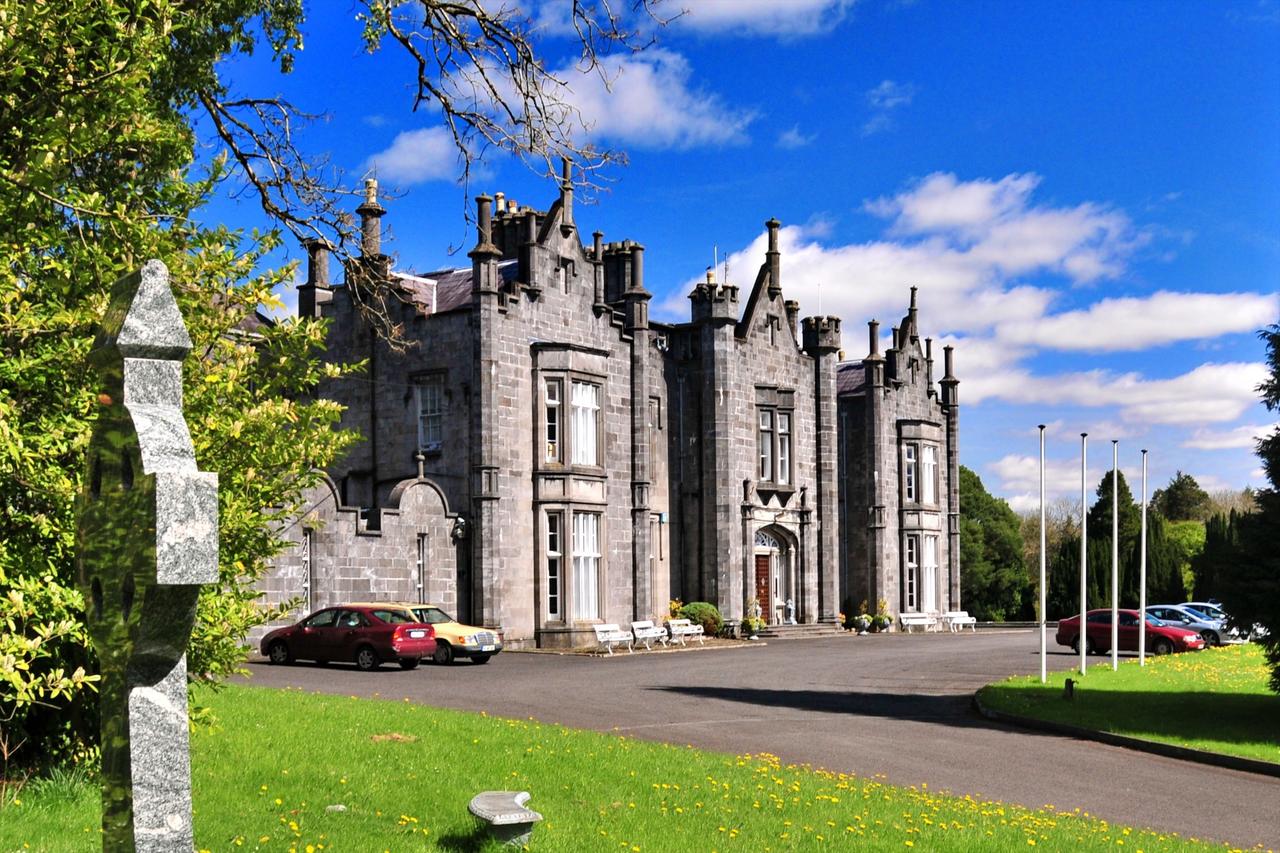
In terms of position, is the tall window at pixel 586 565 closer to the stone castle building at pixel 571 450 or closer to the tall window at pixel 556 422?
the stone castle building at pixel 571 450

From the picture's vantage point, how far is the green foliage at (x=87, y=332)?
980cm

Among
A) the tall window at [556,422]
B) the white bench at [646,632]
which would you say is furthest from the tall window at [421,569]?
the white bench at [646,632]

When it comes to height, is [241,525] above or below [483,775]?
above

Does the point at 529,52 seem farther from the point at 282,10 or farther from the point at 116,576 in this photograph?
the point at 116,576

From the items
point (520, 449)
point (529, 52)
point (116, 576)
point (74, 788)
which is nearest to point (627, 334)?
point (520, 449)

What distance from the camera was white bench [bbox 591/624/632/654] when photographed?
35344 millimetres

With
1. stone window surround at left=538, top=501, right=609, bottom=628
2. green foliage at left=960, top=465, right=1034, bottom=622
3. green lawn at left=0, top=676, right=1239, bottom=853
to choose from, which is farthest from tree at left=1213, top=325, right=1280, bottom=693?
green foliage at left=960, top=465, right=1034, bottom=622

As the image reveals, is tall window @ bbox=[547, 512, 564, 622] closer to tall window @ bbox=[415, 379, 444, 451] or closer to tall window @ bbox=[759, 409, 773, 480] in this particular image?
tall window @ bbox=[415, 379, 444, 451]

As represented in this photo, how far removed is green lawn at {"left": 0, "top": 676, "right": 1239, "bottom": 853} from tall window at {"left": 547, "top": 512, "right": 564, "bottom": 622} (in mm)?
21340

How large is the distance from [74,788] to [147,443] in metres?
7.17

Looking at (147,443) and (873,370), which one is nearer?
(147,443)

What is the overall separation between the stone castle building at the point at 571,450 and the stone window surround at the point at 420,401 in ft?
0.23

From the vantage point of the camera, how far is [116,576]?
491 cm

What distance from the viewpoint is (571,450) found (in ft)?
125
